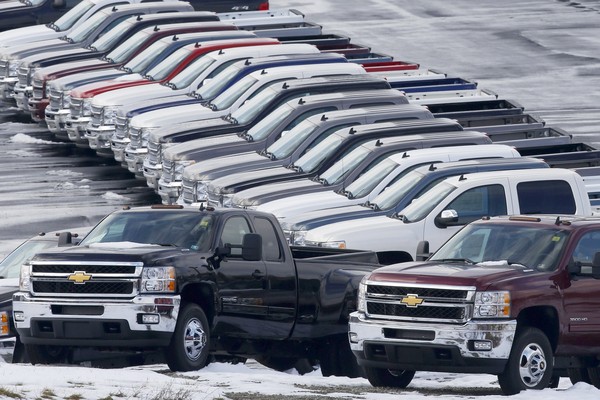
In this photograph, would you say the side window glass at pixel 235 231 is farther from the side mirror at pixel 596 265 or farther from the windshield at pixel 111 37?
the windshield at pixel 111 37

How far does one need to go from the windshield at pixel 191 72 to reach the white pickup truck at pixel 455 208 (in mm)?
10165

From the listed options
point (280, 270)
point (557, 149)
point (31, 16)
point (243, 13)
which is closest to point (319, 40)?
point (243, 13)

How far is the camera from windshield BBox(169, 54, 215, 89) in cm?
3027

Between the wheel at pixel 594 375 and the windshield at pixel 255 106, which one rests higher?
the windshield at pixel 255 106

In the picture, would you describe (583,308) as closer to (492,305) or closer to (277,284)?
(492,305)

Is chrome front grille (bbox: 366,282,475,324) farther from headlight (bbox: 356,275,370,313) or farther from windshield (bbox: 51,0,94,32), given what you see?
windshield (bbox: 51,0,94,32)

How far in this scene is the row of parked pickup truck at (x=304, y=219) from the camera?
15156mm

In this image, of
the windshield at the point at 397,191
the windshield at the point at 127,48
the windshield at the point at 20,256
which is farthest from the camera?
the windshield at the point at 127,48

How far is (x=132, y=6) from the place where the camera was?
36125 millimetres

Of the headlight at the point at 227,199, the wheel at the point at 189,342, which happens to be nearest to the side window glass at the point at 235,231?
the wheel at the point at 189,342

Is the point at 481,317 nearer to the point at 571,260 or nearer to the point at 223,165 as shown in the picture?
the point at 571,260

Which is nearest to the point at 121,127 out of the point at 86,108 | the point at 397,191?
the point at 86,108

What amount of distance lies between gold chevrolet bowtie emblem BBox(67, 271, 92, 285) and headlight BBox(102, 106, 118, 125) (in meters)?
13.1

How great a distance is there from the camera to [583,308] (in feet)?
50.6
